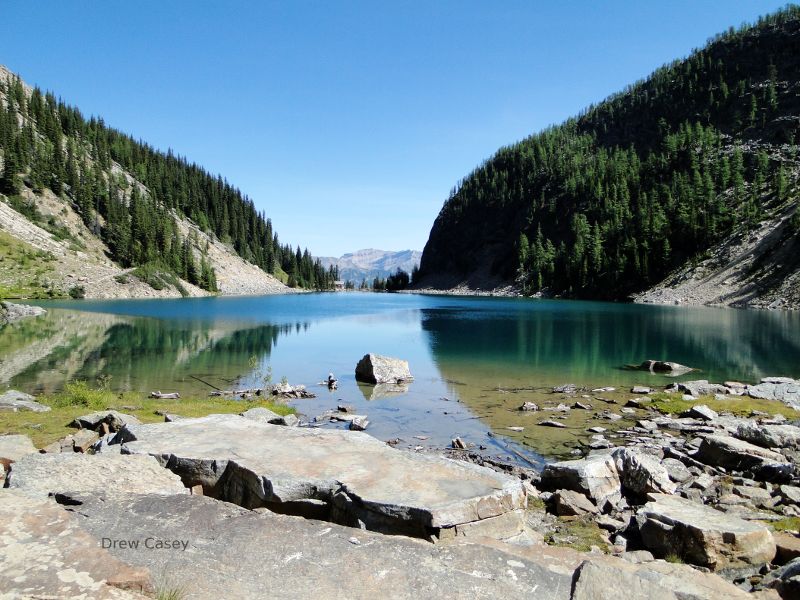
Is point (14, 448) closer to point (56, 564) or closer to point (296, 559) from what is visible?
point (56, 564)

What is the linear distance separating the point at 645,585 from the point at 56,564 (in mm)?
6974

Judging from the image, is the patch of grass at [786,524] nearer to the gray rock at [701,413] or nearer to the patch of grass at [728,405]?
the gray rock at [701,413]

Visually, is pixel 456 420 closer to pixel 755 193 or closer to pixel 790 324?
pixel 790 324

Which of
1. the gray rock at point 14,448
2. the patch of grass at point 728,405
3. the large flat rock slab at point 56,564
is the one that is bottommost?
the patch of grass at point 728,405

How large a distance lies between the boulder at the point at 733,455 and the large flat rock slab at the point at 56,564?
51.3ft

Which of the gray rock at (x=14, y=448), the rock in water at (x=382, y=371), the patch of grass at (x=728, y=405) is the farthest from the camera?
the rock in water at (x=382, y=371)

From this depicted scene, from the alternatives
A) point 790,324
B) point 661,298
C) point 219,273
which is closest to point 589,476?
point 790,324

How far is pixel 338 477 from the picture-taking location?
9.66 meters

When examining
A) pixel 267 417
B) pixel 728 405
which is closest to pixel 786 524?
pixel 267 417

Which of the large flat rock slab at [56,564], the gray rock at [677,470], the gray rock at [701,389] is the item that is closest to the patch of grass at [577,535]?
the gray rock at [677,470]

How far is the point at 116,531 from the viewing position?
714 centimetres

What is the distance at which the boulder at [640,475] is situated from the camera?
484 inches

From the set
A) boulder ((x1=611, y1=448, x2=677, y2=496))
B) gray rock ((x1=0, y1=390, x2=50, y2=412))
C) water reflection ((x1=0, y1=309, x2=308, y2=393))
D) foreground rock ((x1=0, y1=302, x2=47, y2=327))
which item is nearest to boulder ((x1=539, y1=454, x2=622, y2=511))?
boulder ((x1=611, y1=448, x2=677, y2=496))

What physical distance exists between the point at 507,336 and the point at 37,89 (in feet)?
640
